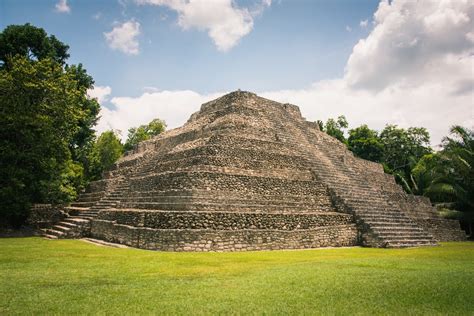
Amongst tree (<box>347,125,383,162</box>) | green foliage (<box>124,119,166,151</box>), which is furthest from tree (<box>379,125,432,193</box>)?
green foliage (<box>124,119,166,151</box>)

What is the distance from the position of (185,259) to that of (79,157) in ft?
82.5

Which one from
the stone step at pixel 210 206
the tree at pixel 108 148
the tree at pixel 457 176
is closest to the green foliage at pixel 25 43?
the stone step at pixel 210 206

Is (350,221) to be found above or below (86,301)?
above

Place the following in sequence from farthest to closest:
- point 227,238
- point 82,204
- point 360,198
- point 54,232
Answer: point 82,204
point 54,232
point 360,198
point 227,238

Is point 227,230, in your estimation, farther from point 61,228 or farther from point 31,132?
point 31,132

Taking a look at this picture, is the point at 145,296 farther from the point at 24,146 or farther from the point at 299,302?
the point at 24,146

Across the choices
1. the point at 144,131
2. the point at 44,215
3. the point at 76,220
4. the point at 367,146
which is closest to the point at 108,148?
the point at 144,131

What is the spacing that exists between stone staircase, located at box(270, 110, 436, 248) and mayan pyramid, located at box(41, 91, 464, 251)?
0.22 feet

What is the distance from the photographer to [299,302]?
19.2ft

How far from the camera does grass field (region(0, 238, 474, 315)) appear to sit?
557 cm

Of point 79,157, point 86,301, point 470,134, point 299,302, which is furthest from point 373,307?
point 79,157

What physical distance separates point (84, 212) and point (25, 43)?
1330 centimetres

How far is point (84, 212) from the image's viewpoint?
2153 centimetres

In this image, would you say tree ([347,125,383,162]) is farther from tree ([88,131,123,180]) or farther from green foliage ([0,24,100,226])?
green foliage ([0,24,100,226])
